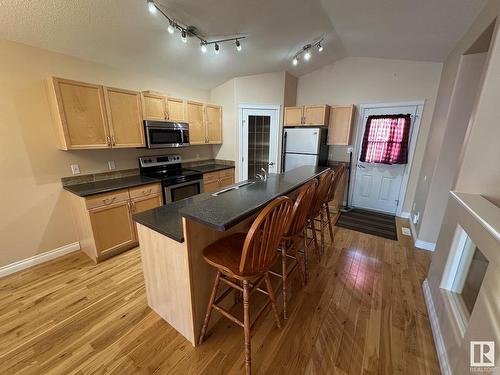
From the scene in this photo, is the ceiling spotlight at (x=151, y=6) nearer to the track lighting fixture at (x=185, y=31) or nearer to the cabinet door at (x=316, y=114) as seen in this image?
the track lighting fixture at (x=185, y=31)

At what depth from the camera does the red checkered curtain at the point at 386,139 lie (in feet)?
12.3

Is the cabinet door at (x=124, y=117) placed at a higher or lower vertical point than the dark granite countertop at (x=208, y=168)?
higher

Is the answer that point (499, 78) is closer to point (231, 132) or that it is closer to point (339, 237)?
point (339, 237)

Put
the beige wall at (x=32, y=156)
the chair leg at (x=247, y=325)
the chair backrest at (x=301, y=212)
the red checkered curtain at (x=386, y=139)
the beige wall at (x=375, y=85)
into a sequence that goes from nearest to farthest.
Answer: the chair leg at (x=247, y=325), the chair backrest at (x=301, y=212), the beige wall at (x=32, y=156), the beige wall at (x=375, y=85), the red checkered curtain at (x=386, y=139)

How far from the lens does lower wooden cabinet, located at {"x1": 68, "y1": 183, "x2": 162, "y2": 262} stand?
2.45 meters

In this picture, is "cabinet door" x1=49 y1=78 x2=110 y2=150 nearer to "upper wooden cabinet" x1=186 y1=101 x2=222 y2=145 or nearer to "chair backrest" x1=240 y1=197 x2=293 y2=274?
"upper wooden cabinet" x1=186 y1=101 x2=222 y2=145

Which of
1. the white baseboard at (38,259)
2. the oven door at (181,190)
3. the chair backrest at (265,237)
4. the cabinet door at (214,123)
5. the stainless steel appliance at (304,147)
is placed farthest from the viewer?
the cabinet door at (214,123)

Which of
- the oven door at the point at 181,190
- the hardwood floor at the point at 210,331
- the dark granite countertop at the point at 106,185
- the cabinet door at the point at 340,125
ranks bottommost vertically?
the hardwood floor at the point at 210,331

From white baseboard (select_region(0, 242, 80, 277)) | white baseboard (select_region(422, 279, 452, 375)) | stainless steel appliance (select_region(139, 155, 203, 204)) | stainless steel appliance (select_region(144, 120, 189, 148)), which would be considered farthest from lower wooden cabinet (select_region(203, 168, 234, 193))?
white baseboard (select_region(422, 279, 452, 375))

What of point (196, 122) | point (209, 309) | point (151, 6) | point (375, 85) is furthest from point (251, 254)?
point (375, 85)

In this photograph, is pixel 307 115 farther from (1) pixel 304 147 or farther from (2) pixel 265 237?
(2) pixel 265 237

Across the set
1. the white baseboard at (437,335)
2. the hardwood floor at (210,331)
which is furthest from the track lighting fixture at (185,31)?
the white baseboard at (437,335)

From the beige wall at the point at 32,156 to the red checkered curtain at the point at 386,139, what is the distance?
14.7 ft

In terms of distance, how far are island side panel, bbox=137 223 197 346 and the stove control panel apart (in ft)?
6.47
